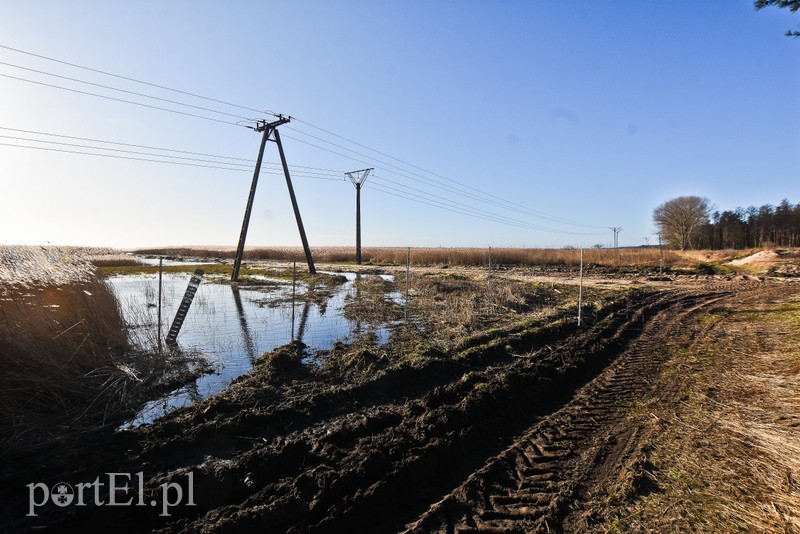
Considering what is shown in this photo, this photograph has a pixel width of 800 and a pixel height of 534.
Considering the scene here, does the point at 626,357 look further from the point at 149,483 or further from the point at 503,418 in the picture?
the point at 149,483

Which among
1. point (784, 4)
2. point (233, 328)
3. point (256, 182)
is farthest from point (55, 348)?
point (256, 182)

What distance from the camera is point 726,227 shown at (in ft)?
187

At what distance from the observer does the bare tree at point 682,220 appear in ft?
194

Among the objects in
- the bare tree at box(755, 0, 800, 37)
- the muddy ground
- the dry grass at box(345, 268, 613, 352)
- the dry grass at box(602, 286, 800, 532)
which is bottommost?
the muddy ground

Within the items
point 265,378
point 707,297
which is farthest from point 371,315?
point 707,297

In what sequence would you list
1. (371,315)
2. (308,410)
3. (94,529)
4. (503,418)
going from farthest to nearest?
(371,315) → (308,410) → (503,418) → (94,529)

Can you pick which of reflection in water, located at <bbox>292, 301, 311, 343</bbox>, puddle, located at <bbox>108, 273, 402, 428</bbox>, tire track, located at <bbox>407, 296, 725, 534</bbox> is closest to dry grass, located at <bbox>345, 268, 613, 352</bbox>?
puddle, located at <bbox>108, 273, 402, 428</bbox>

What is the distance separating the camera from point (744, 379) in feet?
21.0

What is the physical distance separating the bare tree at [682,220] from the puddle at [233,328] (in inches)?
2314

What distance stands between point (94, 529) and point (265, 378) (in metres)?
3.76

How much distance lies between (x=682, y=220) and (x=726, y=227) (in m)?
5.30

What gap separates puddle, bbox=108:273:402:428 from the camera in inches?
273

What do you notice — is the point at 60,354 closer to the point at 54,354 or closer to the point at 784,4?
Answer: the point at 54,354

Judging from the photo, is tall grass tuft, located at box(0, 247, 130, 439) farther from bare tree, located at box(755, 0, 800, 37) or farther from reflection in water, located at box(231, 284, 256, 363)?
bare tree, located at box(755, 0, 800, 37)
